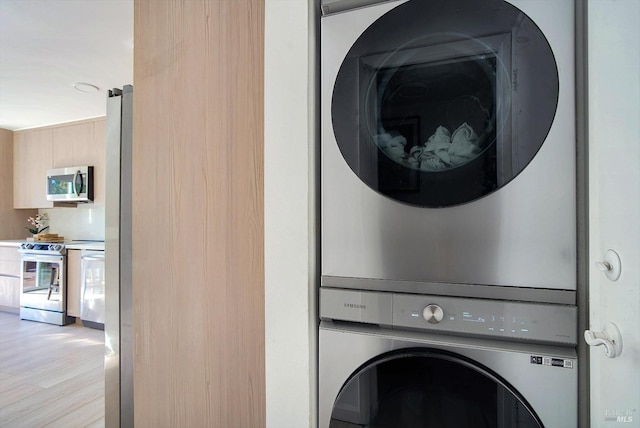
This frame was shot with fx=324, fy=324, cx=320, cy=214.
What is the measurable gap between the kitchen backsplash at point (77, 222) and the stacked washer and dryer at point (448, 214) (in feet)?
15.7

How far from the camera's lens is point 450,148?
708mm

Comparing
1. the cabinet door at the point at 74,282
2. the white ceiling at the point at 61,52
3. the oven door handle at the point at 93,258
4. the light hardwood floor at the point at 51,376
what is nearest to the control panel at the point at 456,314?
the light hardwood floor at the point at 51,376

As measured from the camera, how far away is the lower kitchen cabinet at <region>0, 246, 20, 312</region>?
14.2 ft

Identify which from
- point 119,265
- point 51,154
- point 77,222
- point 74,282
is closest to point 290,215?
point 119,265

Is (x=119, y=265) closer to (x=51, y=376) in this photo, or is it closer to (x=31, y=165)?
(x=51, y=376)

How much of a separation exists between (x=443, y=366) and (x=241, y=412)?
622 mm

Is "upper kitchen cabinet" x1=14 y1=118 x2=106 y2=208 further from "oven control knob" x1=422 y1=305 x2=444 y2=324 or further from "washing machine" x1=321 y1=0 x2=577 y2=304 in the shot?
"oven control knob" x1=422 y1=305 x2=444 y2=324

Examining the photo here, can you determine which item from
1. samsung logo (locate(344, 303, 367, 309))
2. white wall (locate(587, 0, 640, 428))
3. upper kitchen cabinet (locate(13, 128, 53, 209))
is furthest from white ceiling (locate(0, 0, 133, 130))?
white wall (locate(587, 0, 640, 428))

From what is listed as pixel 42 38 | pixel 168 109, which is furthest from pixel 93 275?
pixel 168 109

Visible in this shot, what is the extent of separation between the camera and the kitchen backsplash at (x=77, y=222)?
4.53 metres

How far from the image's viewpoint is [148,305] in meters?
1.14

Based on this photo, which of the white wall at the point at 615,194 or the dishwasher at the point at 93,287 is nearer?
the white wall at the point at 615,194

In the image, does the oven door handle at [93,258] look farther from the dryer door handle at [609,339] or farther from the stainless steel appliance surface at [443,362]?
the dryer door handle at [609,339]

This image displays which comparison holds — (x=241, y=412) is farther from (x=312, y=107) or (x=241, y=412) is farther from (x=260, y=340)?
(x=312, y=107)
